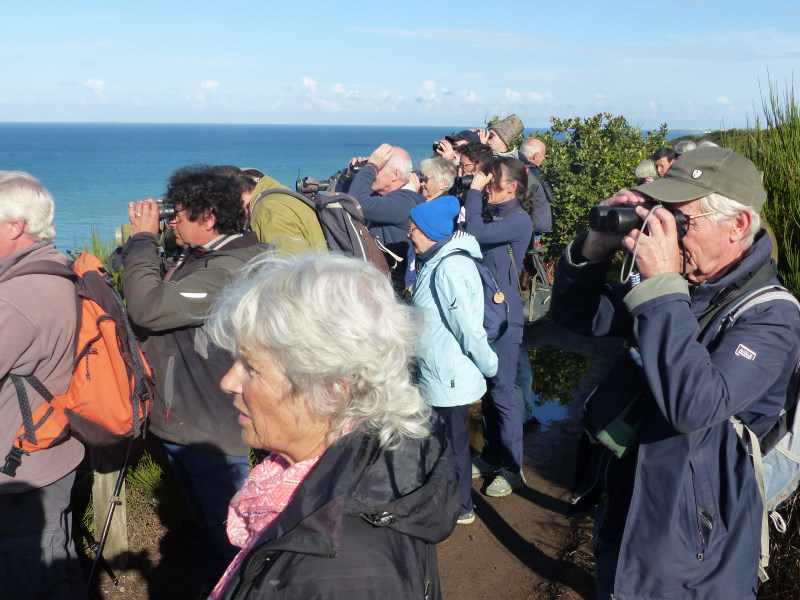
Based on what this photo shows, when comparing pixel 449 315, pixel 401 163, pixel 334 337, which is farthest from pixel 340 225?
pixel 334 337

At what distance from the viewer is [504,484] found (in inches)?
179

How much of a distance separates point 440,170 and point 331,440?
3941 millimetres

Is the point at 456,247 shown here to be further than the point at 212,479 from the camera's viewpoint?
Yes

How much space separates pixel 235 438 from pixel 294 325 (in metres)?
1.70

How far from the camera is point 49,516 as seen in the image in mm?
2646

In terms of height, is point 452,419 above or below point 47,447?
below

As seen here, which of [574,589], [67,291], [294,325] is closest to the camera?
[294,325]

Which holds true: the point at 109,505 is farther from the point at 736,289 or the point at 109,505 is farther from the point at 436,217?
the point at 736,289

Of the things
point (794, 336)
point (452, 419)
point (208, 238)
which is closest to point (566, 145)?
point (452, 419)

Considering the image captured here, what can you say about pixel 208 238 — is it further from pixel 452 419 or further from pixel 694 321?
pixel 694 321

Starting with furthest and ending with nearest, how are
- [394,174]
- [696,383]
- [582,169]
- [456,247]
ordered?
[582,169]
[394,174]
[456,247]
[696,383]

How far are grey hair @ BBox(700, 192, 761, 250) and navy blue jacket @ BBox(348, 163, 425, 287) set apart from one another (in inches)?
119

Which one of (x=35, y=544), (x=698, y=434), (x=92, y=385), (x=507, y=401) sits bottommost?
(x=507, y=401)

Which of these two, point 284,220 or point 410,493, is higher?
point 284,220
